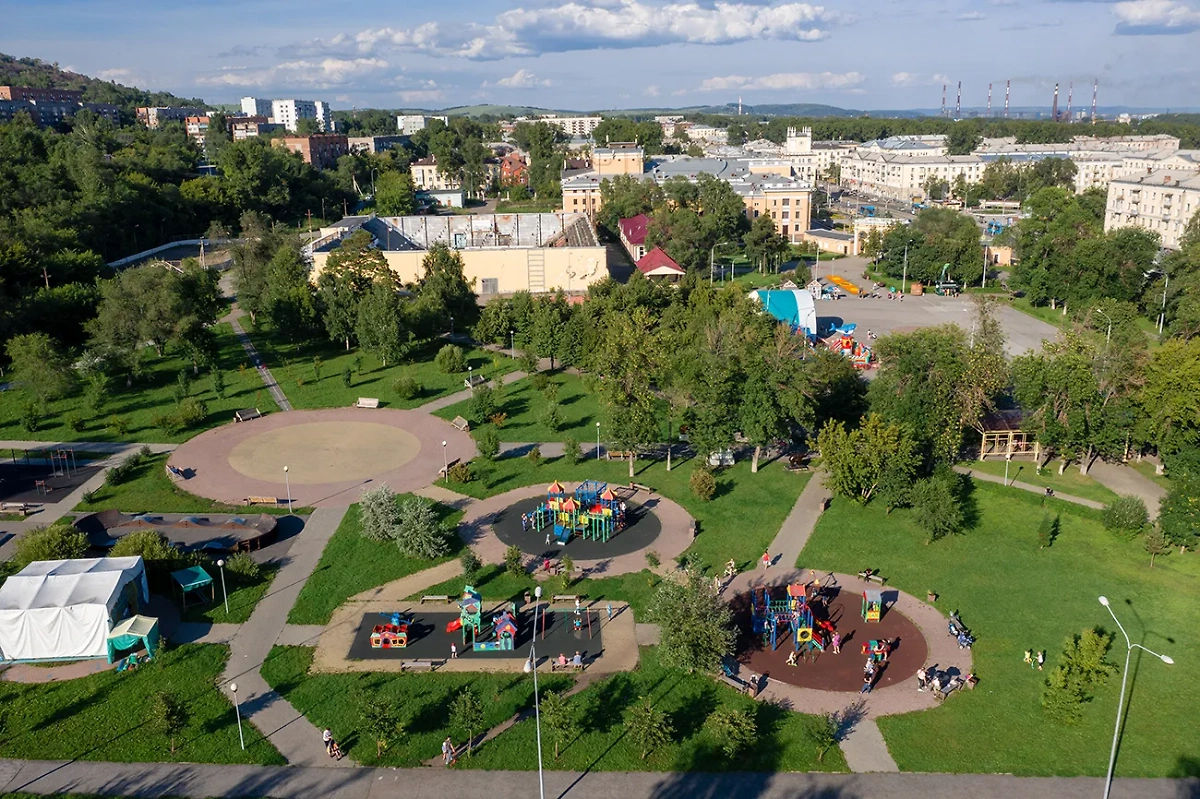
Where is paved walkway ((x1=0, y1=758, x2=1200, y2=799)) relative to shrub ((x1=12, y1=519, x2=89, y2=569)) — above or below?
below

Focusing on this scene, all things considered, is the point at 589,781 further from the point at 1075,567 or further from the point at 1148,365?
the point at 1148,365

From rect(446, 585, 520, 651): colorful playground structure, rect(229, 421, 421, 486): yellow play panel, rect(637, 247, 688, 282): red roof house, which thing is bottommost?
rect(446, 585, 520, 651): colorful playground structure

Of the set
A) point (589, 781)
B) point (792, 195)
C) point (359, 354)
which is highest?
point (792, 195)

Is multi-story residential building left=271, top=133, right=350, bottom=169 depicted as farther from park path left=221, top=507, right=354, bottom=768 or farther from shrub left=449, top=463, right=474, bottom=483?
park path left=221, top=507, right=354, bottom=768

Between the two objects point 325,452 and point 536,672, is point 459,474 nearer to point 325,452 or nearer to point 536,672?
point 325,452

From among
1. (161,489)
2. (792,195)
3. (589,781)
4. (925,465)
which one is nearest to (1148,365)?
(925,465)

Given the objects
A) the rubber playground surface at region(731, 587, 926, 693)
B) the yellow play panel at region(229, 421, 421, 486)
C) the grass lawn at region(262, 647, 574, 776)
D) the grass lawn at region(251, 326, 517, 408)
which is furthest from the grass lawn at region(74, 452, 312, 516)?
the rubber playground surface at region(731, 587, 926, 693)

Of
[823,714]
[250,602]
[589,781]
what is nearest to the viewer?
[589,781]
